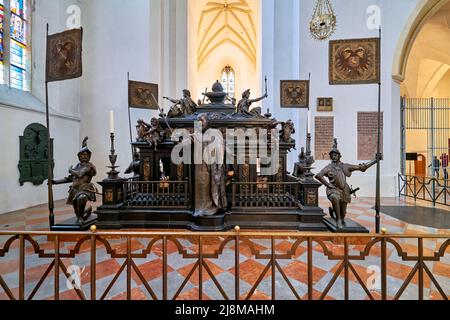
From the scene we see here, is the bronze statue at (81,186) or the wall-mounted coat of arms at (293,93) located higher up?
the wall-mounted coat of arms at (293,93)

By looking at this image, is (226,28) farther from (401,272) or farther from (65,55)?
(401,272)

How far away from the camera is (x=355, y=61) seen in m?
3.63

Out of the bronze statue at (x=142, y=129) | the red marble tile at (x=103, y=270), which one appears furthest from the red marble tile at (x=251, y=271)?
the bronze statue at (x=142, y=129)

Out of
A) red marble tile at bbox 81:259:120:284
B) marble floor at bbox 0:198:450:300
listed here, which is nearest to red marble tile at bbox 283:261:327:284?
marble floor at bbox 0:198:450:300

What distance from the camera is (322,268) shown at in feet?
8.70

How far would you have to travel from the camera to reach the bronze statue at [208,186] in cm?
382

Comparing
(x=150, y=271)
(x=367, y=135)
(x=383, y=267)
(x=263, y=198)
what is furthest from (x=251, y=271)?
(x=367, y=135)

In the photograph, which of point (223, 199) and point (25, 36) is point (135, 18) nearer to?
point (25, 36)

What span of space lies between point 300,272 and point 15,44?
8957mm

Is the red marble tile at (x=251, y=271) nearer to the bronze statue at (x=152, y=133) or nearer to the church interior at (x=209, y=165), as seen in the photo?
the church interior at (x=209, y=165)

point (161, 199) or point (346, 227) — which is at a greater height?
point (161, 199)

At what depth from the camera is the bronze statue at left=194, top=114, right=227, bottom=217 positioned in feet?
12.5

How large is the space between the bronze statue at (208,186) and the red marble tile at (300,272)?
61.3 inches

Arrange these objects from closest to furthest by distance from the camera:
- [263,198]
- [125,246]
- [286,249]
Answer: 1. [286,249]
2. [125,246]
3. [263,198]
